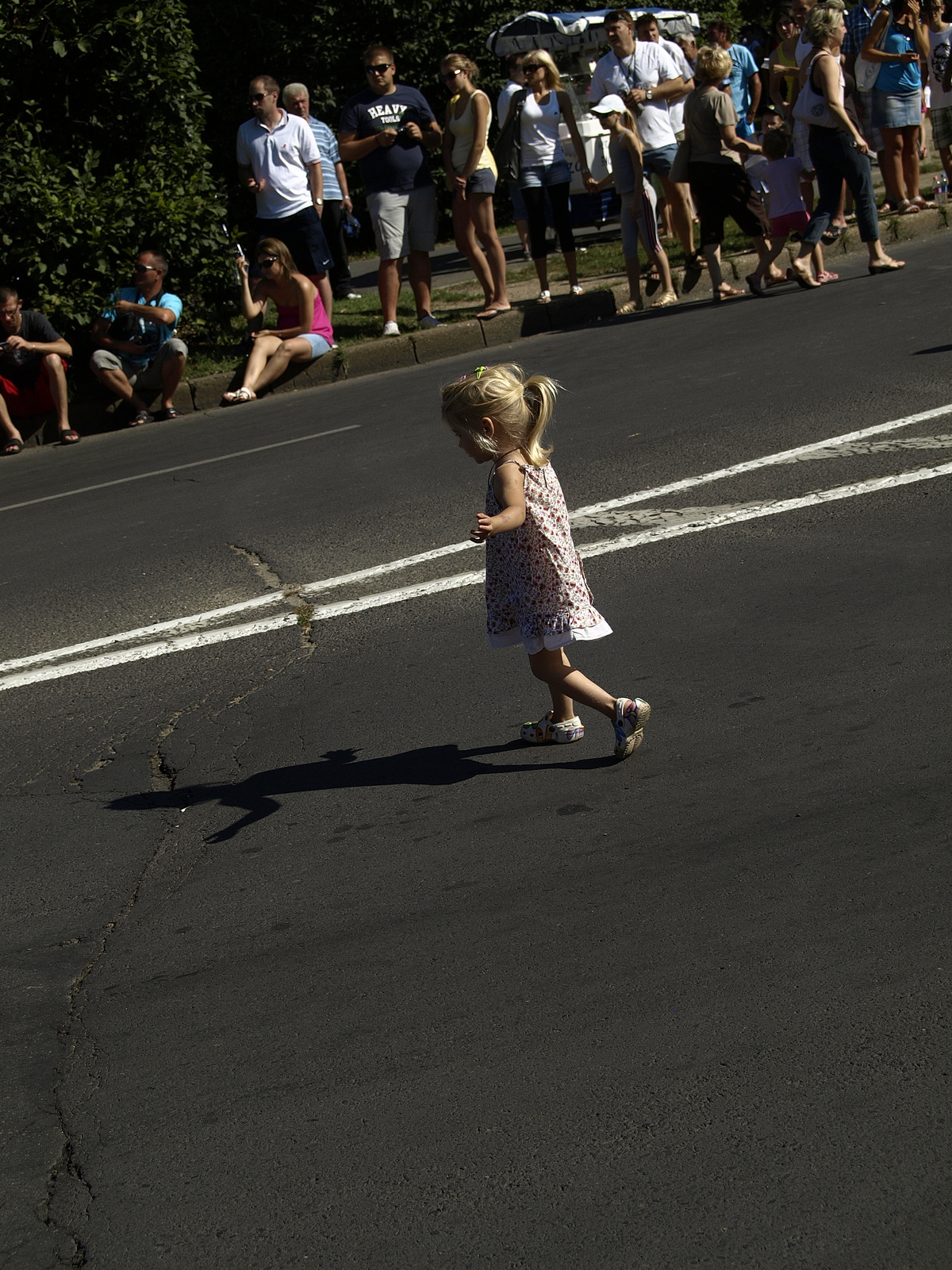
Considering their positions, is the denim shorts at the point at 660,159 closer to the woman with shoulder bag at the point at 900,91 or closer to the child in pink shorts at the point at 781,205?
the child in pink shorts at the point at 781,205

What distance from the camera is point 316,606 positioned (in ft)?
20.3

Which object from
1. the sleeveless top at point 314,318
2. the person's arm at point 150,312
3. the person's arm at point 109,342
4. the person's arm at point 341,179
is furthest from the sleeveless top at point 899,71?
the person's arm at point 109,342

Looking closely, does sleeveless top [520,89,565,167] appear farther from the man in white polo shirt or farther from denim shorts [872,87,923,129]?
denim shorts [872,87,923,129]

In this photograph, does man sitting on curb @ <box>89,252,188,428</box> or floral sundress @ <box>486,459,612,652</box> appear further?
man sitting on curb @ <box>89,252,188,428</box>

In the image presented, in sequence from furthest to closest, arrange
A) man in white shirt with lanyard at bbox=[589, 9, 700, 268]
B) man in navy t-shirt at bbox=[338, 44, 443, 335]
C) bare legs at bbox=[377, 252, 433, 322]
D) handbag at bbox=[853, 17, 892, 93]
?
1. handbag at bbox=[853, 17, 892, 93]
2. man in white shirt with lanyard at bbox=[589, 9, 700, 268]
3. bare legs at bbox=[377, 252, 433, 322]
4. man in navy t-shirt at bbox=[338, 44, 443, 335]

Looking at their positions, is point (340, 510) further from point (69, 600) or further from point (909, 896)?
point (909, 896)

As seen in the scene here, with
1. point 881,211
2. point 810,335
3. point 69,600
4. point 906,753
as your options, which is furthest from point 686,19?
point 906,753

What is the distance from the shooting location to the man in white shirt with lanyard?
1277cm

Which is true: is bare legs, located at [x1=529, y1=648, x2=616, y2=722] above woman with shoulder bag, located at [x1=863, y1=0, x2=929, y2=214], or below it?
below

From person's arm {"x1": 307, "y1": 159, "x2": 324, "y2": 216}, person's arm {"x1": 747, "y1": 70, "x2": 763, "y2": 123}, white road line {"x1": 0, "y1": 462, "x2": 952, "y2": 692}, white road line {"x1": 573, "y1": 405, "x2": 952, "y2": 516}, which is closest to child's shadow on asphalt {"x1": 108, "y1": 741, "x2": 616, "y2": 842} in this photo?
white road line {"x1": 0, "y1": 462, "x2": 952, "y2": 692}

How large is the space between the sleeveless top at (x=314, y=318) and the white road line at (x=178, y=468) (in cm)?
247

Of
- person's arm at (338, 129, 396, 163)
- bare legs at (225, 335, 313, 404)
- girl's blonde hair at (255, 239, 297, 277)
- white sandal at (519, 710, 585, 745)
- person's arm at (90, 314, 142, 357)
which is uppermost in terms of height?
person's arm at (338, 129, 396, 163)

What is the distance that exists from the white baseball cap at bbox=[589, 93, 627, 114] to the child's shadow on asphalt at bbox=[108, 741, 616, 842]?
8940 millimetres

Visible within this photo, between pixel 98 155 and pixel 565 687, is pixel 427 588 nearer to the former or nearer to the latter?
pixel 565 687
